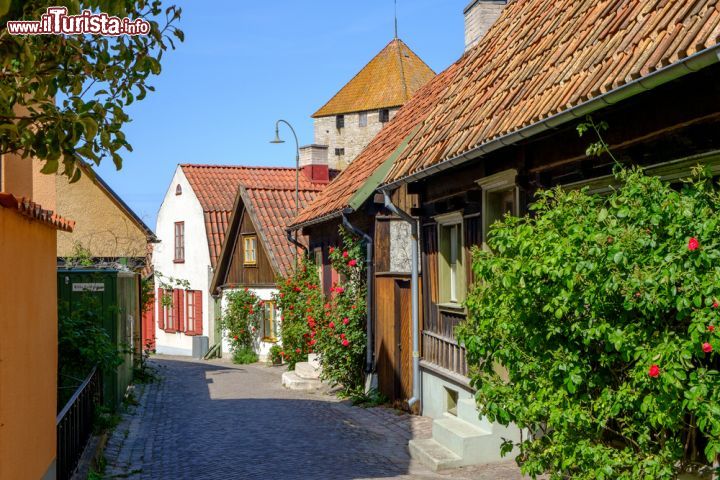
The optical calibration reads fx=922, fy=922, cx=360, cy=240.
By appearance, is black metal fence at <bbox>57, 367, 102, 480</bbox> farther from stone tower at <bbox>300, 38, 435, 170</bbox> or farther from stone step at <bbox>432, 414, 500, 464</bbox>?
stone tower at <bbox>300, 38, 435, 170</bbox>

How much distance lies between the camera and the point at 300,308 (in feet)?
66.1

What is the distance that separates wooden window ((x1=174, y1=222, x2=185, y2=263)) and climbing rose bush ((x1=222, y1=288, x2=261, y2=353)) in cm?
690

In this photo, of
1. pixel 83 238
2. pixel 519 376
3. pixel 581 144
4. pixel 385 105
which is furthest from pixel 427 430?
pixel 385 105

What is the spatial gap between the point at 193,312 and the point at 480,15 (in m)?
20.7

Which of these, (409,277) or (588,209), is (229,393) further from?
(588,209)

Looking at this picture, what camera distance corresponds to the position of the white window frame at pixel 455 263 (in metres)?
11.8

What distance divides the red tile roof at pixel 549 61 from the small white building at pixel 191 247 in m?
20.7

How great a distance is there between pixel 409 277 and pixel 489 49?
12.4ft

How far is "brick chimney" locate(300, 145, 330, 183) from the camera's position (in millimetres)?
33531

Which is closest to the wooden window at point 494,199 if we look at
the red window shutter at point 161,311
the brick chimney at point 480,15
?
the brick chimney at point 480,15

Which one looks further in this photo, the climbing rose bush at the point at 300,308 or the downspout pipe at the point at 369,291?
the climbing rose bush at the point at 300,308

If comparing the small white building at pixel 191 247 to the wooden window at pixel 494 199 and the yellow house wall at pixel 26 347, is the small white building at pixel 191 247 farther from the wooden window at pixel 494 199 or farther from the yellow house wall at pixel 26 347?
the yellow house wall at pixel 26 347

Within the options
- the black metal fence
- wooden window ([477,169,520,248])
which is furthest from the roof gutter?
the black metal fence

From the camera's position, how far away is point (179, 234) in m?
35.7
